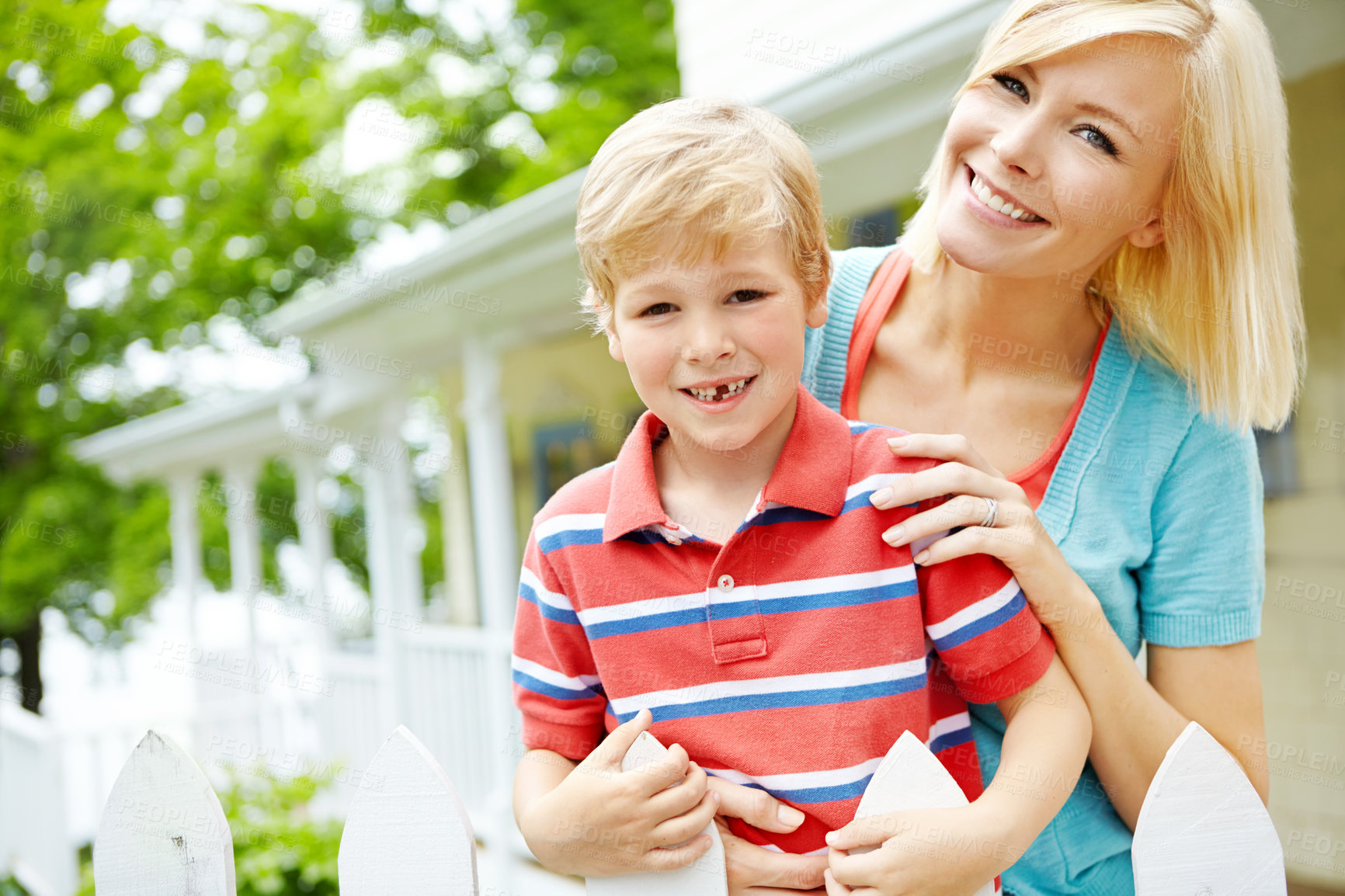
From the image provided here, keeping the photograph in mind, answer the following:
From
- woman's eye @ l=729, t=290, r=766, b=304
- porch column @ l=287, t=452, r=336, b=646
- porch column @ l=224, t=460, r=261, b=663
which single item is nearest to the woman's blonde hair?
woman's eye @ l=729, t=290, r=766, b=304

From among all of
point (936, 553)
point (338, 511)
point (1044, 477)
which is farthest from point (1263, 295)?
point (338, 511)

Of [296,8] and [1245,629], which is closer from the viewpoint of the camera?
[1245,629]

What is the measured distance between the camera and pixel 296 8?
576 inches

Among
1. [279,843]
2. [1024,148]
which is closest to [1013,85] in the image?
[1024,148]

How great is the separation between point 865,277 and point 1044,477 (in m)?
0.44

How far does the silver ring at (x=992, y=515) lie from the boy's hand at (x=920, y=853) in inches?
12.9

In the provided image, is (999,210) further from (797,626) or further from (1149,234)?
(797,626)

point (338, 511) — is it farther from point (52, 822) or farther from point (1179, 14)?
point (1179, 14)

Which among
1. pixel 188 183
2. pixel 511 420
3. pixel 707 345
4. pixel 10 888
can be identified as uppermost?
pixel 188 183

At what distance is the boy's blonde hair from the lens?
1.21 metres

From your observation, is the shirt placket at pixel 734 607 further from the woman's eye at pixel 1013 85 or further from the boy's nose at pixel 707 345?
the woman's eye at pixel 1013 85

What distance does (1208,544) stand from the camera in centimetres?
147

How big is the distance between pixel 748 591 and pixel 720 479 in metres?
0.19

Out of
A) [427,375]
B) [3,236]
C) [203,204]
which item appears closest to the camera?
[427,375]
